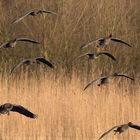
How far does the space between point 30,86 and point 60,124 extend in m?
1.02

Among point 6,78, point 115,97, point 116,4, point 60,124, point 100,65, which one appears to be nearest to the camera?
point 60,124

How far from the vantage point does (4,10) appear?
13555 mm

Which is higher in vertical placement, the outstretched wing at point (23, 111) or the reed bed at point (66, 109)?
the reed bed at point (66, 109)

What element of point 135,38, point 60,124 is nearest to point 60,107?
→ point 60,124

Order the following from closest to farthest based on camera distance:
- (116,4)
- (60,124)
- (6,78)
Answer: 1. (60,124)
2. (6,78)
3. (116,4)

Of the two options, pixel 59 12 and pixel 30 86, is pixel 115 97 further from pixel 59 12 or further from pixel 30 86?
pixel 59 12

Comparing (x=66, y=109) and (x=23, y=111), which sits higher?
(x=66, y=109)

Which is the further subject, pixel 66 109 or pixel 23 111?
pixel 66 109

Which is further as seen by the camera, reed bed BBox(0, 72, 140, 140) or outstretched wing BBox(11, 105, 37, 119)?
reed bed BBox(0, 72, 140, 140)

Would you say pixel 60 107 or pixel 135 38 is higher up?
pixel 135 38

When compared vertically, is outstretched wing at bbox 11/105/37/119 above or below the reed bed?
below

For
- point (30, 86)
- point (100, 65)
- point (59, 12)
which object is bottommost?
point (30, 86)

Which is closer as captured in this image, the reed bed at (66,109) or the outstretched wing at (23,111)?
the outstretched wing at (23,111)

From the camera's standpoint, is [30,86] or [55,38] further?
[55,38]
